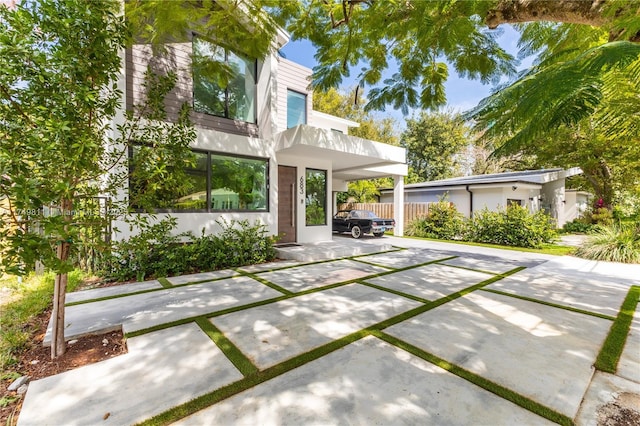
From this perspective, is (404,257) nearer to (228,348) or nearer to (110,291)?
(228,348)

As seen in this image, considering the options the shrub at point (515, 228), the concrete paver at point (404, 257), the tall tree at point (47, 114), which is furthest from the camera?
the shrub at point (515, 228)

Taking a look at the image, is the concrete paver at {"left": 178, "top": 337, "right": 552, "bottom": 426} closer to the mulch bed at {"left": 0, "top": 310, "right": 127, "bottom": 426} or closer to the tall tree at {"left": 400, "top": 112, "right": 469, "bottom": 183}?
the mulch bed at {"left": 0, "top": 310, "right": 127, "bottom": 426}

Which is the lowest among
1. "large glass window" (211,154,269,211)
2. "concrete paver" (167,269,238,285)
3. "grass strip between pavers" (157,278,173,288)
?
"grass strip between pavers" (157,278,173,288)

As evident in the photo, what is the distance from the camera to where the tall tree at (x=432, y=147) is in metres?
25.8

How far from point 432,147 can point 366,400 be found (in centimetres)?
2762

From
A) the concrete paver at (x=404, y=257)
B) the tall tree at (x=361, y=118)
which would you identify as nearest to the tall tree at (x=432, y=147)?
the tall tree at (x=361, y=118)

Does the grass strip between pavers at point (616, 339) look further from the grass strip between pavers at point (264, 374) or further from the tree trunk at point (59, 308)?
the tree trunk at point (59, 308)

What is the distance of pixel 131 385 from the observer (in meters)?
2.27

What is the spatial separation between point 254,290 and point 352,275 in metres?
2.12

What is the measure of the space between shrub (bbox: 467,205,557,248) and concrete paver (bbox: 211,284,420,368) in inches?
327

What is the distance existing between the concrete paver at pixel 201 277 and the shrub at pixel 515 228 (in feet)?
32.6

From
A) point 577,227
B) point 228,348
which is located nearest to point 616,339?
point 228,348

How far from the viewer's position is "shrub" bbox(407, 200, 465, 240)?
12258 millimetres

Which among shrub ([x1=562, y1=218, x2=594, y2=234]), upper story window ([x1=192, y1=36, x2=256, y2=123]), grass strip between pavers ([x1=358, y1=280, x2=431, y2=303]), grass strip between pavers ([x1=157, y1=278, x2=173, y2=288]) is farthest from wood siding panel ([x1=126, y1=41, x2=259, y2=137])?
shrub ([x1=562, y1=218, x2=594, y2=234])
